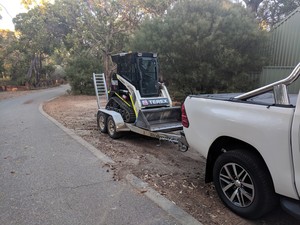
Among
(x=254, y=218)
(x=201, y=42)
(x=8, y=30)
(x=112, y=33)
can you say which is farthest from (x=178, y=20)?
(x=8, y=30)

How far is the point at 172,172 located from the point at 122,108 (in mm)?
3189

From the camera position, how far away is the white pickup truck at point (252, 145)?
2680mm

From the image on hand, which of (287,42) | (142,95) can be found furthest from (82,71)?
(142,95)

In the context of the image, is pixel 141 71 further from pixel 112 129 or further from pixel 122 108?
pixel 112 129

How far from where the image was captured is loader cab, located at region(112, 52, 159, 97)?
718cm

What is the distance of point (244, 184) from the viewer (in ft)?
10.7

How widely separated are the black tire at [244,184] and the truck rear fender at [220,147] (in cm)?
10

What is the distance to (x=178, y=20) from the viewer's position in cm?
1184

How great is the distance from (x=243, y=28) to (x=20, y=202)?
35.4 feet

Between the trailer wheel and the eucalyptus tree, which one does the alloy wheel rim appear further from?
the eucalyptus tree

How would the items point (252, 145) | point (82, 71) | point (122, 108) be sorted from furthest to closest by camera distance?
point (82, 71) → point (122, 108) → point (252, 145)

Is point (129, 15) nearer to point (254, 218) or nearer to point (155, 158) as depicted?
point (155, 158)

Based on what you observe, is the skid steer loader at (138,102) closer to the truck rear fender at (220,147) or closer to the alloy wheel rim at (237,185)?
the truck rear fender at (220,147)

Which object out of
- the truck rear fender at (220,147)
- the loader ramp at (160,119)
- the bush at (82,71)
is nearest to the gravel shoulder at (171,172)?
the truck rear fender at (220,147)
